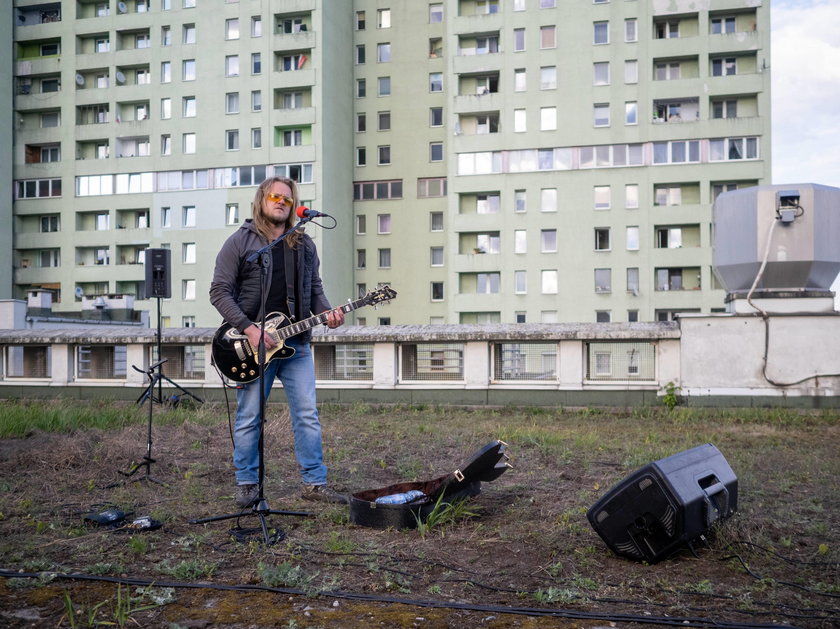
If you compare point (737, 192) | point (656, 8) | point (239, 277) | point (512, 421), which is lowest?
point (512, 421)

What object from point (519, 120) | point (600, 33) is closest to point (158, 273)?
point (519, 120)

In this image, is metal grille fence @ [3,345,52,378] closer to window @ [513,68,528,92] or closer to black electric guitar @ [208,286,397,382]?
black electric guitar @ [208,286,397,382]

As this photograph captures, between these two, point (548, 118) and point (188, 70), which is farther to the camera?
point (188, 70)

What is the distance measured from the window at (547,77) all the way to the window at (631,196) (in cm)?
739

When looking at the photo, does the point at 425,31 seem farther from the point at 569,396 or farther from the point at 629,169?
the point at 569,396

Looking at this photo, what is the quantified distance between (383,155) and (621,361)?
37.0 metres

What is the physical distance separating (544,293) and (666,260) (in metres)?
6.96

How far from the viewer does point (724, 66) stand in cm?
4200

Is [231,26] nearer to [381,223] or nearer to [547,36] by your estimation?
[381,223]

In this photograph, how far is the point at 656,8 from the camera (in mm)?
41781

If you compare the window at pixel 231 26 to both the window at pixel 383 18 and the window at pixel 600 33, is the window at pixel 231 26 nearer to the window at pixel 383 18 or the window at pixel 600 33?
the window at pixel 383 18

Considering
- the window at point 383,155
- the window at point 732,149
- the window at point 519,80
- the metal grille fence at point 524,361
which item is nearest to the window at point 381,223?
the window at point 383,155

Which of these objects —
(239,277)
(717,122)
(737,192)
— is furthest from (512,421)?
(717,122)

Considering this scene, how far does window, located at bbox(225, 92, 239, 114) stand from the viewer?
150ft
